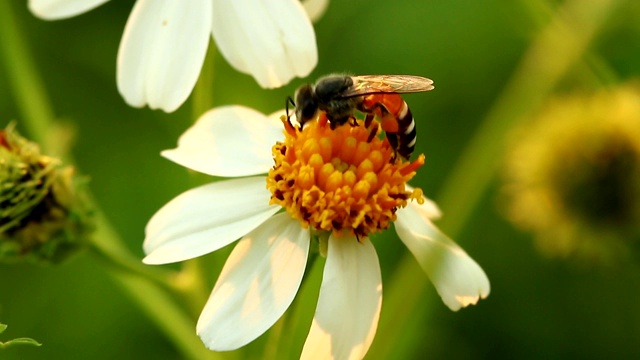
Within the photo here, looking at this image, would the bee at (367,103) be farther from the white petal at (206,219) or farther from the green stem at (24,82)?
the green stem at (24,82)

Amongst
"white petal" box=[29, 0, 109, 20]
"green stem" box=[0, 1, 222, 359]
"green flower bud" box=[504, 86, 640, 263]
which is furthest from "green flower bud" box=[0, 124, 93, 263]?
"green flower bud" box=[504, 86, 640, 263]

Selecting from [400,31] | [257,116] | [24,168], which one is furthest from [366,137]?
[400,31]

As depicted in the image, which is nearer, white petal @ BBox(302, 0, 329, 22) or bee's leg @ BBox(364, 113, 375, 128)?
bee's leg @ BBox(364, 113, 375, 128)

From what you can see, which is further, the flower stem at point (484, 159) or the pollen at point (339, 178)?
the pollen at point (339, 178)

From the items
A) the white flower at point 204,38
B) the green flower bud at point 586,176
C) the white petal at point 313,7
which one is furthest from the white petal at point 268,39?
the green flower bud at point 586,176

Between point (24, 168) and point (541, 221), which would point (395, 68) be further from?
point (24, 168)

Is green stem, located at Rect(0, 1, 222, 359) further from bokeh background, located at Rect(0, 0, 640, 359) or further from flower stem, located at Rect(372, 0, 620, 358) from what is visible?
flower stem, located at Rect(372, 0, 620, 358)
